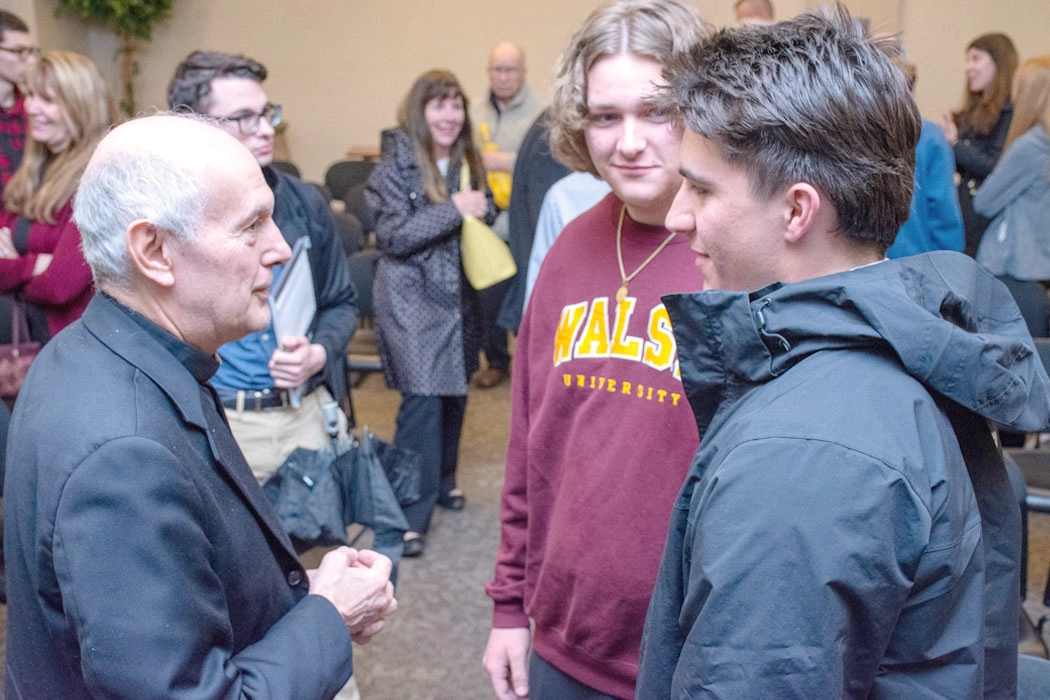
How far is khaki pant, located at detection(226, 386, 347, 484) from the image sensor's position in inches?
86.4

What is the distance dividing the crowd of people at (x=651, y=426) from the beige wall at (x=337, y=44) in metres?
7.00

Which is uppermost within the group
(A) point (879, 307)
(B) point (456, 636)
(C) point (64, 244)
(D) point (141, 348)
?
(A) point (879, 307)

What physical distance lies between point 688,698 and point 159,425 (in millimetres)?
652

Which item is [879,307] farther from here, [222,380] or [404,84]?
[404,84]

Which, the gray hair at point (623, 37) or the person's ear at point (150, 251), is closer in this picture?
the person's ear at point (150, 251)

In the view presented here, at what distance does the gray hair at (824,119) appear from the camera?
2.91 ft

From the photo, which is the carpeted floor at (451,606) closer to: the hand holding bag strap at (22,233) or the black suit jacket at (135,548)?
the hand holding bag strap at (22,233)

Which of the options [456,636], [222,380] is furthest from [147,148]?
[456,636]

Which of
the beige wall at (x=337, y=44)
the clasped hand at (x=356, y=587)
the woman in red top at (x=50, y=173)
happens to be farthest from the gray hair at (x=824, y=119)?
the beige wall at (x=337, y=44)

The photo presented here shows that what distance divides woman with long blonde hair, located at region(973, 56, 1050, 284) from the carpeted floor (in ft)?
4.03

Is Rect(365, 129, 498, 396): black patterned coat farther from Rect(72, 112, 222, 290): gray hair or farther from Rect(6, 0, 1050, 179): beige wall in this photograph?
Rect(6, 0, 1050, 179): beige wall

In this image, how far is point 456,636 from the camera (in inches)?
117

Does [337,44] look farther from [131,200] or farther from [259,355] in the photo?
[131,200]

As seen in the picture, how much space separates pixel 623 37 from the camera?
1.34 m
